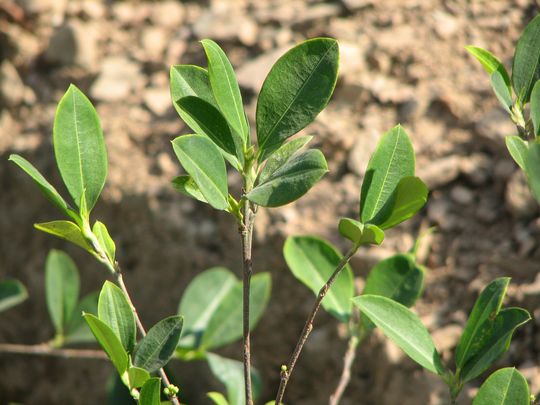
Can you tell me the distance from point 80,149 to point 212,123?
0.21 metres

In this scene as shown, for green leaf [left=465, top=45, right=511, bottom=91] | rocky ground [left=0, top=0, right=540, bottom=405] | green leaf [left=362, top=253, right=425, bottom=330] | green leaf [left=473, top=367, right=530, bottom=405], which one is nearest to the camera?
green leaf [left=473, top=367, right=530, bottom=405]

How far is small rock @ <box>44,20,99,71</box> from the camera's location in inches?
90.4

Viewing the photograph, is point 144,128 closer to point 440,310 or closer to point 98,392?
point 98,392

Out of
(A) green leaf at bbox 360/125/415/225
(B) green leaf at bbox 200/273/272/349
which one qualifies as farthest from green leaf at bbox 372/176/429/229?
(B) green leaf at bbox 200/273/272/349

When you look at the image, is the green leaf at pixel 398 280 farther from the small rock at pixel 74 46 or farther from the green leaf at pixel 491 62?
the small rock at pixel 74 46

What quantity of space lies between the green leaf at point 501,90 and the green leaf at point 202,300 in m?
0.68

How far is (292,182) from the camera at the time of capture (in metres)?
0.90

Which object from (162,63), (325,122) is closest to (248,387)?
(325,122)

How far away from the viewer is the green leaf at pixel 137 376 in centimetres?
105

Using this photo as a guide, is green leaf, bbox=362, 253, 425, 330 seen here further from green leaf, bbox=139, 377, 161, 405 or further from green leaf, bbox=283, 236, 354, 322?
green leaf, bbox=139, 377, 161, 405

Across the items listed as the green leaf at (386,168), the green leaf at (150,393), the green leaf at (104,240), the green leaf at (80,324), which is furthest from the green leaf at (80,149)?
the green leaf at (80,324)

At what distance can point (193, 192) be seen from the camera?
1000 mm

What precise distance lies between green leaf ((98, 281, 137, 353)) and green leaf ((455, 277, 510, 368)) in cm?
46

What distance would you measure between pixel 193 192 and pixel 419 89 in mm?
1096
